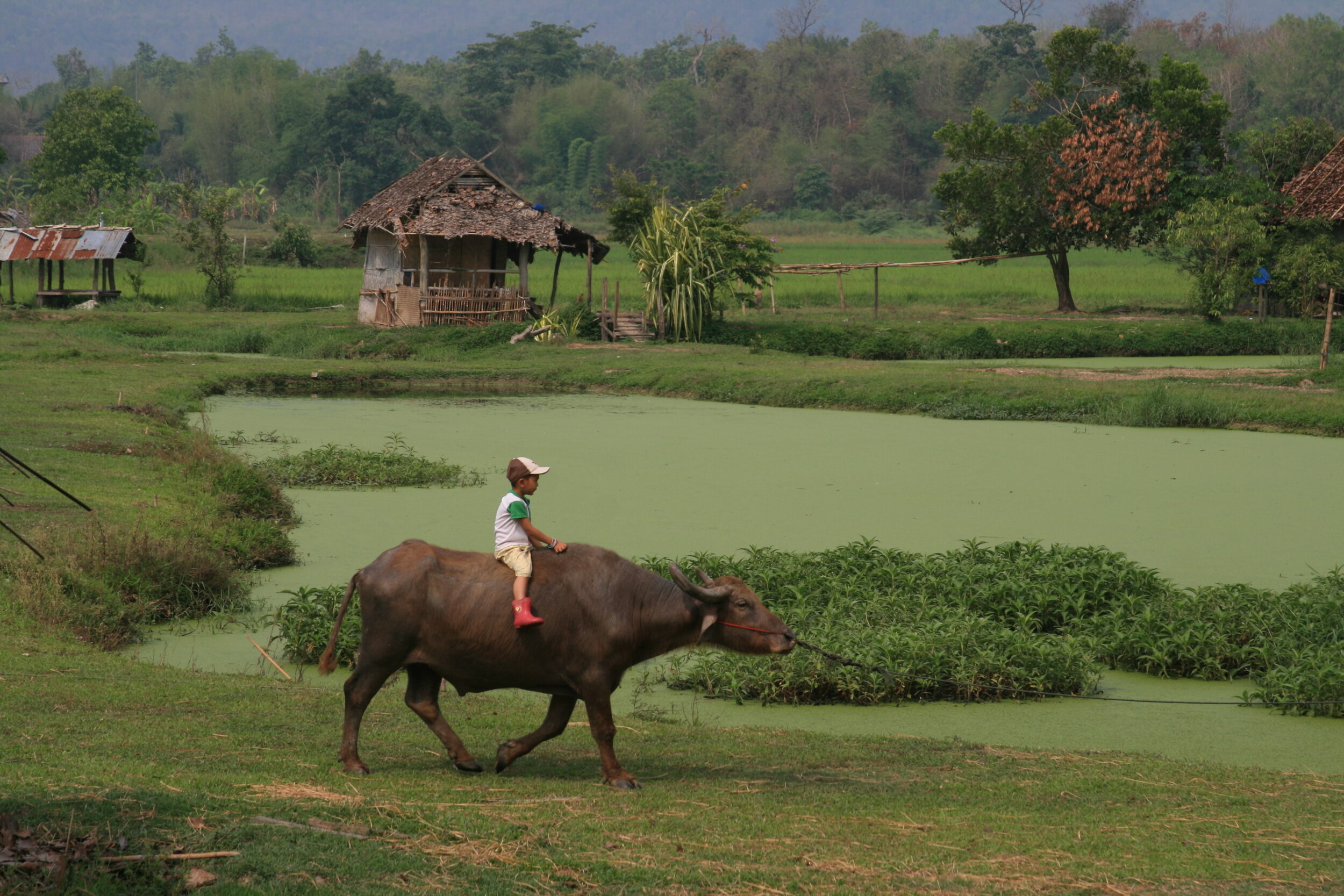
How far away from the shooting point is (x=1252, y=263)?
72.5ft

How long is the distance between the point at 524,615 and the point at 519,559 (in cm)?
19

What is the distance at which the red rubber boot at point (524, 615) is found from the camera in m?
4.25

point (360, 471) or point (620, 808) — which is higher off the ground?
point (360, 471)

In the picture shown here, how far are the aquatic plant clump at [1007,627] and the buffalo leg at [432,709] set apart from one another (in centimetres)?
130

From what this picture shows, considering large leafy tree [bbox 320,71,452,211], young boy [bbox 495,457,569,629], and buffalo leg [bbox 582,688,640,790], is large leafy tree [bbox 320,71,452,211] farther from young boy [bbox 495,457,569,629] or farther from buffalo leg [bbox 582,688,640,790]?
buffalo leg [bbox 582,688,640,790]

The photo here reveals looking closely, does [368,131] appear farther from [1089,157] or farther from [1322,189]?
[1322,189]

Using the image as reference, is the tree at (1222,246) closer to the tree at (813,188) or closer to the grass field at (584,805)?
the grass field at (584,805)

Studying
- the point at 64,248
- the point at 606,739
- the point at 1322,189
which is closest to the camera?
the point at 606,739

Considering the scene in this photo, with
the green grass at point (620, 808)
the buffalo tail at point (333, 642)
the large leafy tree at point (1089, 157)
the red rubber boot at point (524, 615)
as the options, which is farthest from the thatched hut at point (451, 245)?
the red rubber boot at point (524, 615)

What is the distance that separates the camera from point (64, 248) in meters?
26.3

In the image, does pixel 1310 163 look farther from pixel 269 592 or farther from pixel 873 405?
pixel 269 592

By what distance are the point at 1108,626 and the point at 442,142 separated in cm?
5109

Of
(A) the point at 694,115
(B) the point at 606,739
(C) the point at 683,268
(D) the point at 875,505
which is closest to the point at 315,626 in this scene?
(B) the point at 606,739

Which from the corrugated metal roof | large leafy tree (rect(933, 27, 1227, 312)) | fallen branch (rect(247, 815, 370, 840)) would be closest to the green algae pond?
fallen branch (rect(247, 815, 370, 840))
